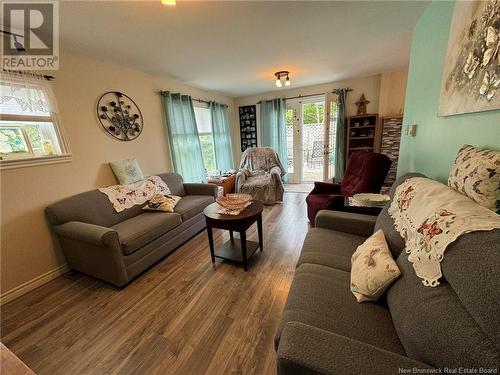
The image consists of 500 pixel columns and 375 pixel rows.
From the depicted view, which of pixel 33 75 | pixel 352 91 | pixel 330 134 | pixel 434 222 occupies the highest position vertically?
pixel 352 91

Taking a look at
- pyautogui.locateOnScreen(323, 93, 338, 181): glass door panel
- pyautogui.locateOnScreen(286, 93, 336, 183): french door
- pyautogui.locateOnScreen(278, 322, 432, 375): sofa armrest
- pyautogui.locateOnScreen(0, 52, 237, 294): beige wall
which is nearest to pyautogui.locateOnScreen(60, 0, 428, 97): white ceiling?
pyautogui.locateOnScreen(0, 52, 237, 294): beige wall

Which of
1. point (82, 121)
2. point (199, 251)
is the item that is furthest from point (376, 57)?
point (82, 121)

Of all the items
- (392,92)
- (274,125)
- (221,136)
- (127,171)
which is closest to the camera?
(127,171)

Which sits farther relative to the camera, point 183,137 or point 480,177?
point 183,137

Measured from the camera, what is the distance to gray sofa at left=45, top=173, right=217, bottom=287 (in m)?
1.71

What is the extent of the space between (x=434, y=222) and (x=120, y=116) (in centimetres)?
321

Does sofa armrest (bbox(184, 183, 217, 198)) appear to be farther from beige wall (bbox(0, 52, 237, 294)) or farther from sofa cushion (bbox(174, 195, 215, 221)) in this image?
beige wall (bbox(0, 52, 237, 294))

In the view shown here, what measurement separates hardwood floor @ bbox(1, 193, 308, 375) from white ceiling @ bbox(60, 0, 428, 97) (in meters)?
2.23

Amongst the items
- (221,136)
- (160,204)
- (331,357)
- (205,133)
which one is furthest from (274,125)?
(331,357)

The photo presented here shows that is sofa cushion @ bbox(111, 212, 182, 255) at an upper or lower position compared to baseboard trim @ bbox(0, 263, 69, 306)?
upper

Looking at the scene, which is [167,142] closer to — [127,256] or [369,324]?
[127,256]

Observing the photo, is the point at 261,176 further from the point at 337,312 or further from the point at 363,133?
Result: the point at 337,312

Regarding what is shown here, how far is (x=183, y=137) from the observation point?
348cm

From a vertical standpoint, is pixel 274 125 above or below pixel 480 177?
above
